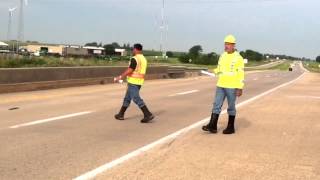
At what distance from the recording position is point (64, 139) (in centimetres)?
1047

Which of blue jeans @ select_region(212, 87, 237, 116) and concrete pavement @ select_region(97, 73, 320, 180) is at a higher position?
blue jeans @ select_region(212, 87, 237, 116)

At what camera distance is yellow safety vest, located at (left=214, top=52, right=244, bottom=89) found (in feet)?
37.7

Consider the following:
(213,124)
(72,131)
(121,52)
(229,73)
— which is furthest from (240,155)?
(121,52)

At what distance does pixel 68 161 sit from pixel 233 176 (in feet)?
7.56

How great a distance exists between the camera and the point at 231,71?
37.8 ft

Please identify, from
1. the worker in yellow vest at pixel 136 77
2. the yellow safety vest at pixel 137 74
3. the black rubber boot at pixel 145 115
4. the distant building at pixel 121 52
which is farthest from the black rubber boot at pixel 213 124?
the distant building at pixel 121 52

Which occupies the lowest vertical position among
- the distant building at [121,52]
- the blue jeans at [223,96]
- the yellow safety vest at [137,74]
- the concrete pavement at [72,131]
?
the distant building at [121,52]

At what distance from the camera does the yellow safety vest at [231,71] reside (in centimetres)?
1150

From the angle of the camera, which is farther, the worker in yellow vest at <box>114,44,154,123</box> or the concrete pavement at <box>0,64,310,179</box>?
the worker in yellow vest at <box>114,44,154,123</box>

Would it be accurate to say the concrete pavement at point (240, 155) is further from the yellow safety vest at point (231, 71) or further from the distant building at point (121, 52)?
the distant building at point (121, 52)

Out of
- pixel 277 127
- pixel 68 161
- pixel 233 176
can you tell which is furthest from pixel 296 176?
pixel 277 127

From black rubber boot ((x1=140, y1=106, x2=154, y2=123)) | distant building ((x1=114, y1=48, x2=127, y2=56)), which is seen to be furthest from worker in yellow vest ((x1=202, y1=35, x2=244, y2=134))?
distant building ((x1=114, y1=48, x2=127, y2=56))

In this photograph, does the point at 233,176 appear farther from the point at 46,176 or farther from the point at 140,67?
the point at 140,67

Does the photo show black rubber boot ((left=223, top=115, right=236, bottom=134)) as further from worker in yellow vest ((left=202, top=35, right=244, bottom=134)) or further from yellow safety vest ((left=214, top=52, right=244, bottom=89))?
yellow safety vest ((left=214, top=52, right=244, bottom=89))
